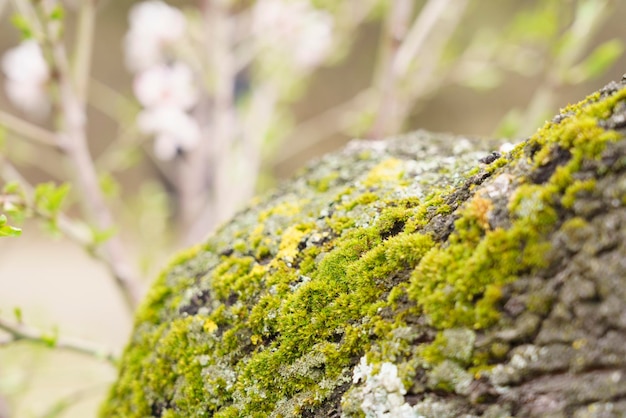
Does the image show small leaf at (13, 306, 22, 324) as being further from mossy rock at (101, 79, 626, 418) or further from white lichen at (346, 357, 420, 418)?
Answer: white lichen at (346, 357, 420, 418)

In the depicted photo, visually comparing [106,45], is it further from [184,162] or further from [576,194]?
[576,194]

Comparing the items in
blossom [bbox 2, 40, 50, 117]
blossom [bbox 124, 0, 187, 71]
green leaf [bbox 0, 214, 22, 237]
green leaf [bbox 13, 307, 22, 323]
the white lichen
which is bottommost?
the white lichen

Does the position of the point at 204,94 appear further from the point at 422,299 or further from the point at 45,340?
the point at 422,299


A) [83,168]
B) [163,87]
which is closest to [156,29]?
[163,87]

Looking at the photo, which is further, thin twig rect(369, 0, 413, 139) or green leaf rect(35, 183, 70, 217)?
thin twig rect(369, 0, 413, 139)

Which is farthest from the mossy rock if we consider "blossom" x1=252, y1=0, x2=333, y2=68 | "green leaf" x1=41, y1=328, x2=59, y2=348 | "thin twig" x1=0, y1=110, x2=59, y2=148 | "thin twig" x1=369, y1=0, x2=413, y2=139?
"blossom" x1=252, y1=0, x2=333, y2=68

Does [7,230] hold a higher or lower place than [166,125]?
lower

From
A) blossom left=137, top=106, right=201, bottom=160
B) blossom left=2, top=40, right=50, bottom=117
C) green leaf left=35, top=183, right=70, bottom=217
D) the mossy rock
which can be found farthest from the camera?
blossom left=137, top=106, right=201, bottom=160
